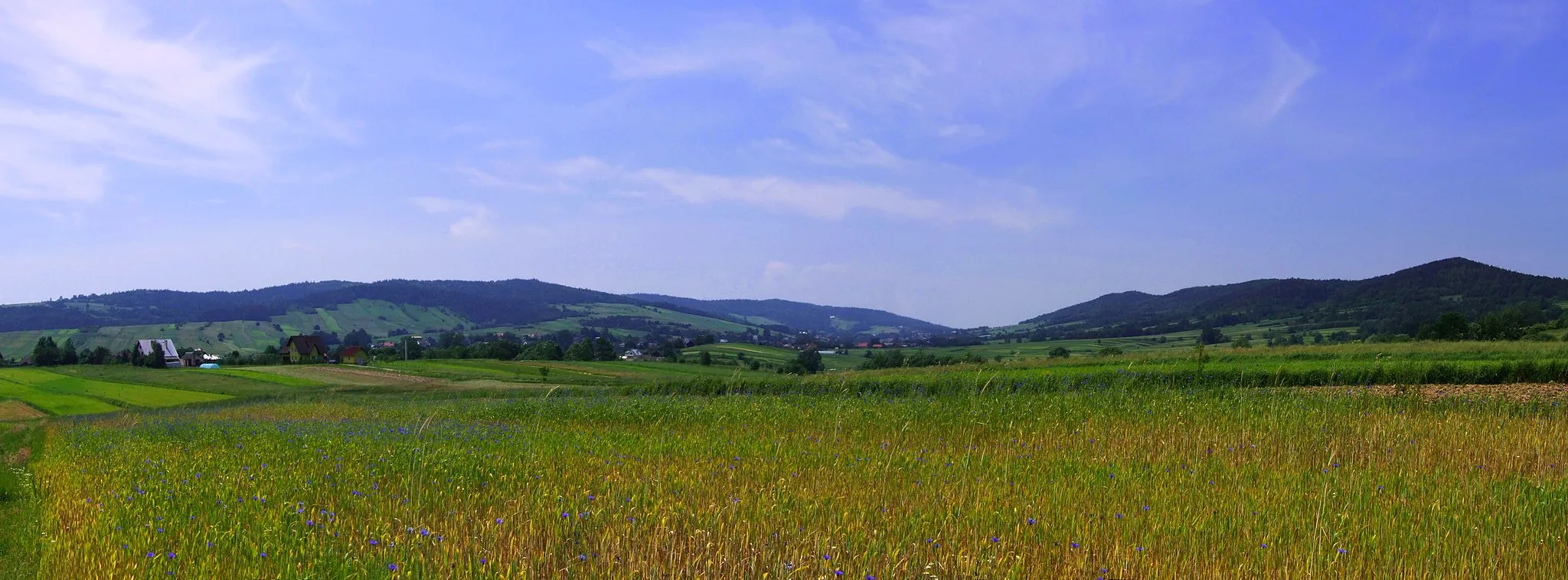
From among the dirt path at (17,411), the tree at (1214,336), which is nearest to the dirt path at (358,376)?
the dirt path at (17,411)

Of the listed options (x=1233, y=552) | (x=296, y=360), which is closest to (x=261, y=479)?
(x=1233, y=552)

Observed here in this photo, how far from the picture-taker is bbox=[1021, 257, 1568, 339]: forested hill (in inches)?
4031

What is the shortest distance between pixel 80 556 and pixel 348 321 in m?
207

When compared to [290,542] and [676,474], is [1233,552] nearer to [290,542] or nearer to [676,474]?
[676,474]

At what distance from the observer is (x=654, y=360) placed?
10056 cm

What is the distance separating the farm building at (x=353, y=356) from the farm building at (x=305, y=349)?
132 inches

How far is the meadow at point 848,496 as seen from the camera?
4.69 meters

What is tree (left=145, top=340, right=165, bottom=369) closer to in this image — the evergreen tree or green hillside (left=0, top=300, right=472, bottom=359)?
green hillside (left=0, top=300, right=472, bottom=359)

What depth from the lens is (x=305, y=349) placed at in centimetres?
12556

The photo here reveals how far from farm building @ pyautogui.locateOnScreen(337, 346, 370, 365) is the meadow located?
4300 inches

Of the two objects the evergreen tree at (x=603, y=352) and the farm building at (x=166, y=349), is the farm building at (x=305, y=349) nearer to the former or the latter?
the farm building at (x=166, y=349)

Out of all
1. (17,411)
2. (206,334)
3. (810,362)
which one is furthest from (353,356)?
(810,362)

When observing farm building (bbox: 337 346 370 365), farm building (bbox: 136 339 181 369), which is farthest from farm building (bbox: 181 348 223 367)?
farm building (bbox: 337 346 370 365)

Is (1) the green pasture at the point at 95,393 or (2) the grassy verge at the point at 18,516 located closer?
(2) the grassy verge at the point at 18,516
